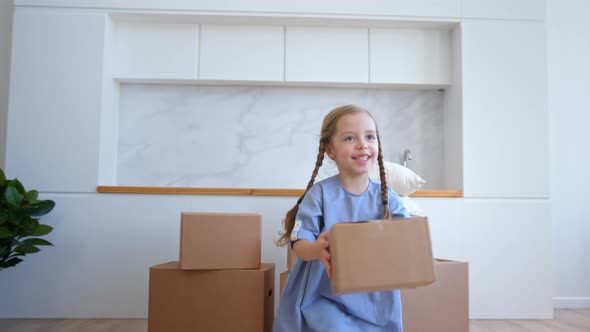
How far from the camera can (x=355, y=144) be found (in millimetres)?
1200

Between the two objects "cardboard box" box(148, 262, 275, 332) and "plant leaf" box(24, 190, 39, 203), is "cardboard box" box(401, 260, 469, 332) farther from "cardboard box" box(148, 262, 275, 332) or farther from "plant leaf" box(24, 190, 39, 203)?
"plant leaf" box(24, 190, 39, 203)

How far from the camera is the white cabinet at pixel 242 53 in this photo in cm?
254

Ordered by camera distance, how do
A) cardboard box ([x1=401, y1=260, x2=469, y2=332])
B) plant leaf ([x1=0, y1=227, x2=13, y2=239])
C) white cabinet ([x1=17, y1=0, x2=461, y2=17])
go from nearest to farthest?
cardboard box ([x1=401, y1=260, x2=469, y2=332]) < plant leaf ([x1=0, y1=227, x2=13, y2=239]) < white cabinet ([x1=17, y1=0, x2=461, y2=17])

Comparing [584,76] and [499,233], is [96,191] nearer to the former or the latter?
[499,233]

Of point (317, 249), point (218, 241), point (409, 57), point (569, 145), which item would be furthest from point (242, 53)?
point (569, 145)

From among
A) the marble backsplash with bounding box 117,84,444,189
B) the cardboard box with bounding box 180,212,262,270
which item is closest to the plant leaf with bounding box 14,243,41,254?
the marble backsplash with bounding box 117,84,444,189

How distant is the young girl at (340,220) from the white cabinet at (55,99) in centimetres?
152

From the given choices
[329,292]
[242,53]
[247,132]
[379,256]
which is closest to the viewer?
[379,256]

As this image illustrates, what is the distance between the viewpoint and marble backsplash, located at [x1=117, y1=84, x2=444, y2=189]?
265 cm

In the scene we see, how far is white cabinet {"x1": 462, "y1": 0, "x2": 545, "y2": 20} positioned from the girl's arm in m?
1.88

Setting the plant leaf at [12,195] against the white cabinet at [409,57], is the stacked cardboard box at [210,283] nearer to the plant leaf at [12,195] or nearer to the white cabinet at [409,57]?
the plant leaf at [12,195]

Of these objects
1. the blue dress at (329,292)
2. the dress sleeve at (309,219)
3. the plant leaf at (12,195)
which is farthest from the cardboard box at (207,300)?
the plant leaf at (12,195)

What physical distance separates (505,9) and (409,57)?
0.54m

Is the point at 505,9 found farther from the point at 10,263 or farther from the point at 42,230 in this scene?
the point at 10,263
